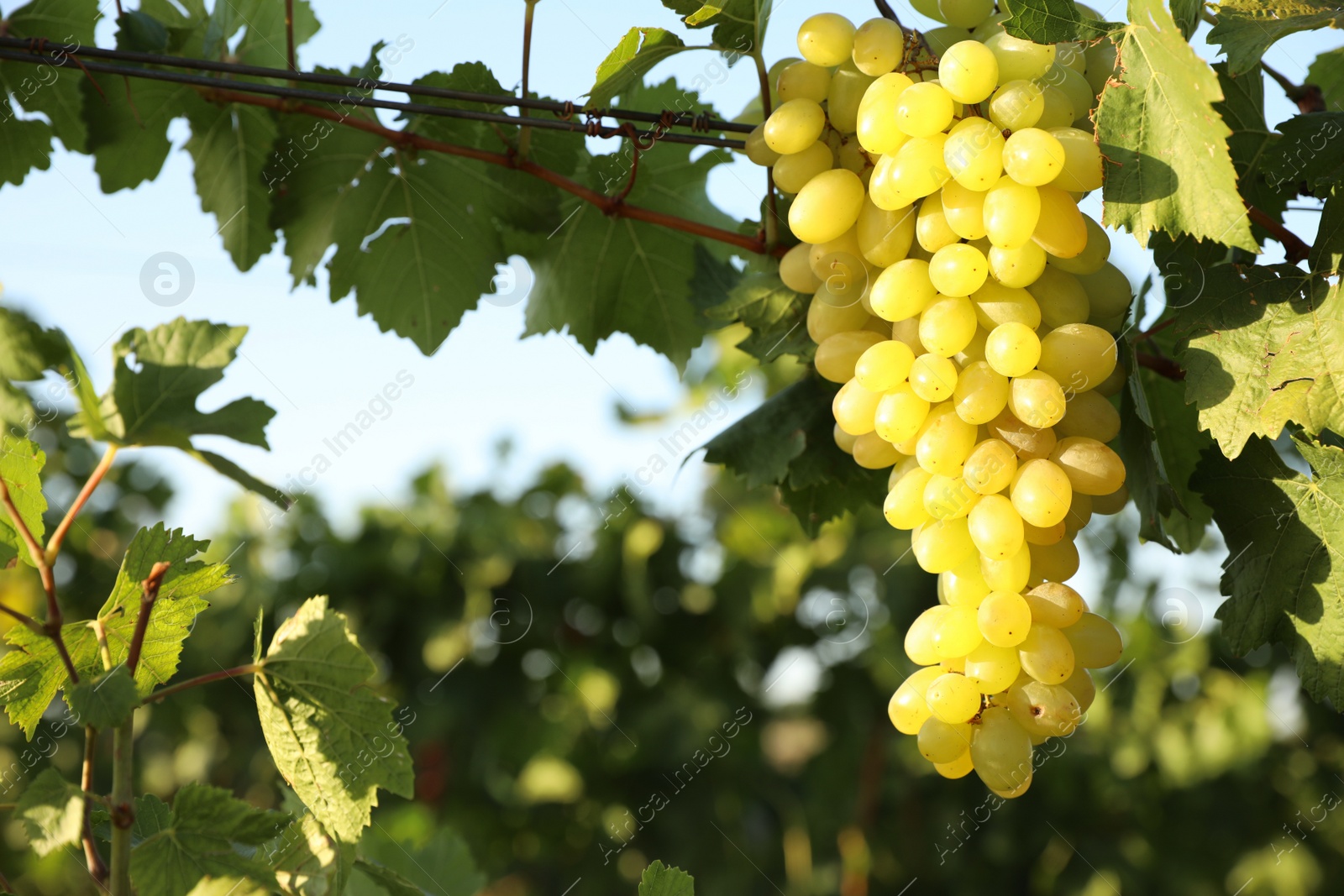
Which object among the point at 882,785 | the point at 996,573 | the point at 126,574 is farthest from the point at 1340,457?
the point at 882,785

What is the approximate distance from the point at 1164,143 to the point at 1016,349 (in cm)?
16

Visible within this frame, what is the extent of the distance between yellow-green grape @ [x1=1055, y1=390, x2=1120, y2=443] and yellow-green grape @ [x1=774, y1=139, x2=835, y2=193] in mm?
264

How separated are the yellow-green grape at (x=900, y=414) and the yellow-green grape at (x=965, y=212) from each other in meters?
0.11

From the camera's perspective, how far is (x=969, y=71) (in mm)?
705

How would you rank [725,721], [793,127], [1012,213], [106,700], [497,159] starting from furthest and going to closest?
[725,721] → [497,159] → [793,127] → [1012,213] → [106,700]

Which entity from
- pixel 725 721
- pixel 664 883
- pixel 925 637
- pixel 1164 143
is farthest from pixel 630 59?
pixel 725 721

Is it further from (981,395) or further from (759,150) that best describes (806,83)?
(981,395)

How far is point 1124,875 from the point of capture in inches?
133

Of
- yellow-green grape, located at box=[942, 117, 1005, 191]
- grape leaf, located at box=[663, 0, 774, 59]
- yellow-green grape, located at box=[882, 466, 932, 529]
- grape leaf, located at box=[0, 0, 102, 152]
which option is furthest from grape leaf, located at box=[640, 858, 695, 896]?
grape leaf, located at box=[0, 0, 102, 152]

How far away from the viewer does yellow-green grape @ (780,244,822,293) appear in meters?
0.85

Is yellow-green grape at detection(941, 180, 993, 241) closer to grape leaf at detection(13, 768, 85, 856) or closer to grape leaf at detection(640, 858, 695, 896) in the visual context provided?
grape leaf at detection(640, 858, 695, 896)

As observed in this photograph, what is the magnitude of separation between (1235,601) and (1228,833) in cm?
311

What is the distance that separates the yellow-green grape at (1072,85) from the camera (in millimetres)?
740

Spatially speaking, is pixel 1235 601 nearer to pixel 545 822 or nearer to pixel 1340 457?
pixel 1340 457
